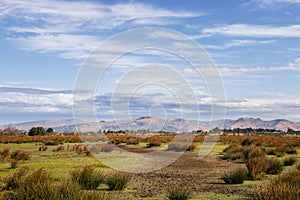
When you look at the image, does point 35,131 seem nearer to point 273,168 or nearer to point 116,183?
point 273,168

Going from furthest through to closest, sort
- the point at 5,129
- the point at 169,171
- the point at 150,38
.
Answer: the point at 5,129 → the point at 150,38 → the point at 169,171

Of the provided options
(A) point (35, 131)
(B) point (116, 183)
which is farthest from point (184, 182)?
(A) point (35, 131)

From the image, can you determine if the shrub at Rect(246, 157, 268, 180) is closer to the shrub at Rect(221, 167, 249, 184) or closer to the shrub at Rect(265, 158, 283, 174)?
the shrub at Rect(265, 158, 283, 174)

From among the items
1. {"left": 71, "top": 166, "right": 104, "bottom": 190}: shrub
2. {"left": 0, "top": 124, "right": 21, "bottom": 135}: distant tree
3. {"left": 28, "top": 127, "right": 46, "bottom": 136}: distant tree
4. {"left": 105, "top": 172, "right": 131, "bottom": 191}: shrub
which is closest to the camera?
{"left": 71, "top": 166, "right": 104, "bottom": 190}: shrub

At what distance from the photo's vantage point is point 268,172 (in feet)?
76.7

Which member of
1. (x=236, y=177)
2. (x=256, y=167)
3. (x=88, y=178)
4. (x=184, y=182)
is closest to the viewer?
(x=88, y=178)

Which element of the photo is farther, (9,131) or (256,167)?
(9,131)

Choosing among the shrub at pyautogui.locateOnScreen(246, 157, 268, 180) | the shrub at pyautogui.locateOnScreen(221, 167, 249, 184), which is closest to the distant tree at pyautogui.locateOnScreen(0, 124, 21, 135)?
the shrub at pyautogui.locateOnScreen(246, 157, 268, 180)

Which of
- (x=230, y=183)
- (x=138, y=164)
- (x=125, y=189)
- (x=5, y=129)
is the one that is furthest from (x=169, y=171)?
(x=5, y=129)

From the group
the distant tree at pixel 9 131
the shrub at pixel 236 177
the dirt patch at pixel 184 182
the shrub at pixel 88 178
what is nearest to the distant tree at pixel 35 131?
the distant tree at pixel 9 131

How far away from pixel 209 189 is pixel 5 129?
10918 centimetres

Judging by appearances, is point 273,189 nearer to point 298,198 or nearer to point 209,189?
point 298,198

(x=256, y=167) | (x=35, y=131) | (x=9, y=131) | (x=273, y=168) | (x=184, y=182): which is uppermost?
(x=9, y=131)

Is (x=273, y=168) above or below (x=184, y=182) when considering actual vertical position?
above
